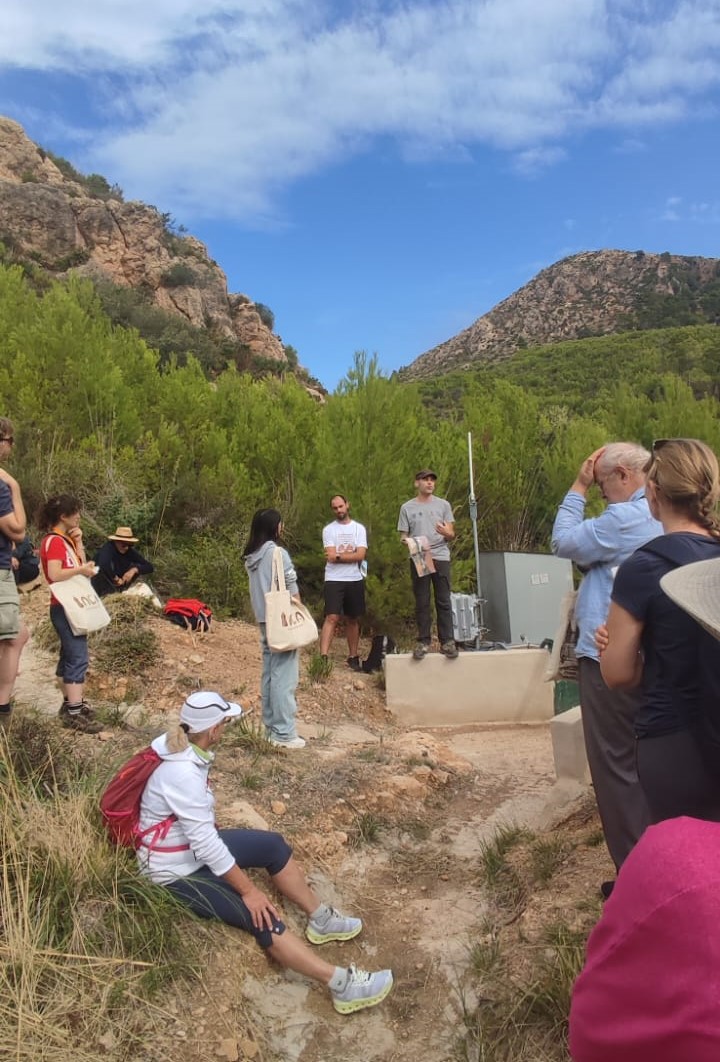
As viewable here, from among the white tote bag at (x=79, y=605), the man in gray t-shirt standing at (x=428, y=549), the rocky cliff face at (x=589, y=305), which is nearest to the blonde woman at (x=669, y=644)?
the white tote bag at (x=79, y=605)

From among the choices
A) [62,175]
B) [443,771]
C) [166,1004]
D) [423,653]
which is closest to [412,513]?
[423,653]

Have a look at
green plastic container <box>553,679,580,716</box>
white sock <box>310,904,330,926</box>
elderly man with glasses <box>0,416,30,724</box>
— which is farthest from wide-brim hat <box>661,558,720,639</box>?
green plastic container <box>553,679,580,716</box>

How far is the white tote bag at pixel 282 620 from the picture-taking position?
4.75 meters

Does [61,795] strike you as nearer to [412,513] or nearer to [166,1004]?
[166,1004]

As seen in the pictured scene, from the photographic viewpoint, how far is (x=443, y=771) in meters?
5.04

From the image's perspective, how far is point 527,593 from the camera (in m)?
8.23

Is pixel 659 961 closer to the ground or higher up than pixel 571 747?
higher up

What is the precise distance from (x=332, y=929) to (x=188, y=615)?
188 inches

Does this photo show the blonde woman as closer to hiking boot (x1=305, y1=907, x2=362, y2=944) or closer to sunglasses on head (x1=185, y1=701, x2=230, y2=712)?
sunglasses on head (x1=185, y1=701, x2=230, y2=712)

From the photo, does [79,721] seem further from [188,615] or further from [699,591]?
[699,591]

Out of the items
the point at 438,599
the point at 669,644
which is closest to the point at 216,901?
the point at 669,644

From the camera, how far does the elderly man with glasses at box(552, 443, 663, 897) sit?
9.16 ft

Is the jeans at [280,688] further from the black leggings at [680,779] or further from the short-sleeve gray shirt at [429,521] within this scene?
the black leggings at [680,779]

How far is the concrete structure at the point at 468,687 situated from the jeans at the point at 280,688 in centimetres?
218
